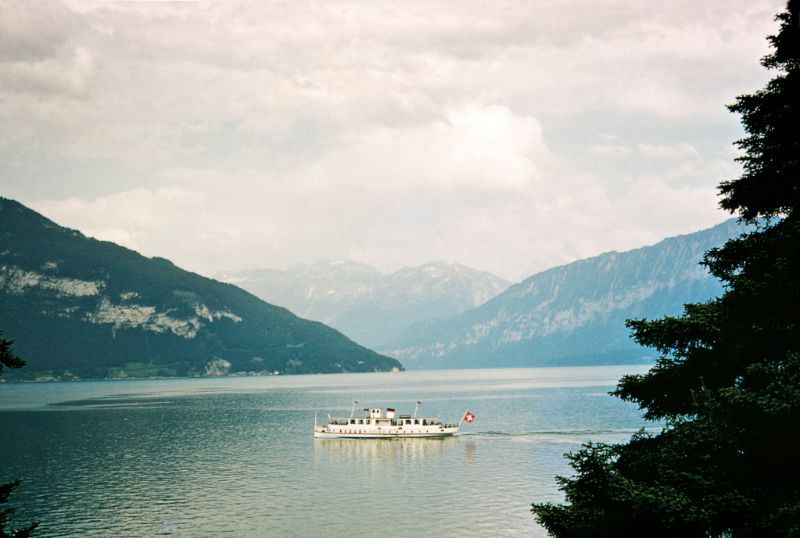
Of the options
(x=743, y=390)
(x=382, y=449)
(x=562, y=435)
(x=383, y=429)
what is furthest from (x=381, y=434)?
(x=743, y=390)

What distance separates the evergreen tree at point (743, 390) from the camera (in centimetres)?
2419

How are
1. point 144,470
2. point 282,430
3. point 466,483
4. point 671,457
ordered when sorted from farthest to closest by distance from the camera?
1. point 282,430
2. point 144,470
3. point 466,483
4. point 671,457

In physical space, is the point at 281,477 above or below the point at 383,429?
below

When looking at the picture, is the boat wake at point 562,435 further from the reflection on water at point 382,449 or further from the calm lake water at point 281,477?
the reflection on water at point 382,449

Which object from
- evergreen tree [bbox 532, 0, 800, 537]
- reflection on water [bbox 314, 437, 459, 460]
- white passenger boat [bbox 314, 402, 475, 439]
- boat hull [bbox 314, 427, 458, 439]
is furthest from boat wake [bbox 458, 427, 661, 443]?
evergreen tree [bbox 532, 0, 800, 537]

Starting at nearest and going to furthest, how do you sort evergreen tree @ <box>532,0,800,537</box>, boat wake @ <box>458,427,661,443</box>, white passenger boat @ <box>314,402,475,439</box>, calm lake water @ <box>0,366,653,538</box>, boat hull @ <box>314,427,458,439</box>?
1. evergreen tree @ <box>532,0,800,537</box>
2. calm lake water @ <box>0,366,653,538</box>
3. boat wake @ <box>458,427,661,443</box>
4. boat hull @ <box>314,427,458,439</box>
5. white passenger boat @ <box>314,402,475,439</box>

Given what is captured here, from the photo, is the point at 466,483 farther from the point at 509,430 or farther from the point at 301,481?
the point at 509,430

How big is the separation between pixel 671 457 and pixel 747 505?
3763 mm

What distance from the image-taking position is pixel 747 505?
944 inches

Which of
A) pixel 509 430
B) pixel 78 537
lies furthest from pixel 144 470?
pixel 509 430

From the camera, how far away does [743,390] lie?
25656mm

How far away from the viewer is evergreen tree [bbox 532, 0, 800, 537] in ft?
79.4

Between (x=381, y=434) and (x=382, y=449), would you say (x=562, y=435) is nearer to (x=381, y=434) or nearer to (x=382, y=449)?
(x=382, y=449)

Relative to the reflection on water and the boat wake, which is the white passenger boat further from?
the boat wake
